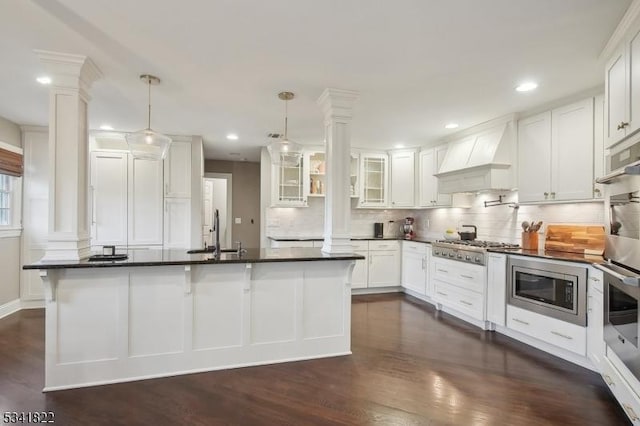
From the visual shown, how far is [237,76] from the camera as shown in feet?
9.73

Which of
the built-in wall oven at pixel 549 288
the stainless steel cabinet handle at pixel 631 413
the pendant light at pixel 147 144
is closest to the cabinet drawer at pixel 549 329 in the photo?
the built-in wall oven at pixel 549 288

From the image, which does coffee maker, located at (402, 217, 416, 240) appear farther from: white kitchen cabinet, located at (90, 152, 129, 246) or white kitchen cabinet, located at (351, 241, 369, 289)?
white kitchen cabinet, located at (90, 152, 129, 246)

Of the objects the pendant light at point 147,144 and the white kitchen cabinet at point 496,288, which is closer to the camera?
the pendant light at point 147,144

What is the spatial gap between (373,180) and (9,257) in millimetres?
5387

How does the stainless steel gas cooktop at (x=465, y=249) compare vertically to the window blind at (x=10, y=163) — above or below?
below

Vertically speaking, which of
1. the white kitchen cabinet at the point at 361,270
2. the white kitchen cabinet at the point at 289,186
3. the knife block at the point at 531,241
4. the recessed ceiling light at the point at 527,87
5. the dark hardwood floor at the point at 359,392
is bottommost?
the dark hardwood floor at the point at 359,392

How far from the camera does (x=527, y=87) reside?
3.15 meters

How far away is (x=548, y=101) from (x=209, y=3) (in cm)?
344

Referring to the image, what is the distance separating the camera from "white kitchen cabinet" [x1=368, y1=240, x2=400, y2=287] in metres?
5.57

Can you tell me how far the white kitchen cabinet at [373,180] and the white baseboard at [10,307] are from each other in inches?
202

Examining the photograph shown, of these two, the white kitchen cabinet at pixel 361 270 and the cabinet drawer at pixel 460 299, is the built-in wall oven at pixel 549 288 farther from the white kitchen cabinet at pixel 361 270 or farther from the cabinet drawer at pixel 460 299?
the white kitchen cabinet at pixel 361 270

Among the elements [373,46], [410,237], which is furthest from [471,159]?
[373,46]

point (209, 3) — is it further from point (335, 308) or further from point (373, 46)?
point (335, 308)

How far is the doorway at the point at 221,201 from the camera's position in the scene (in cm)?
732
